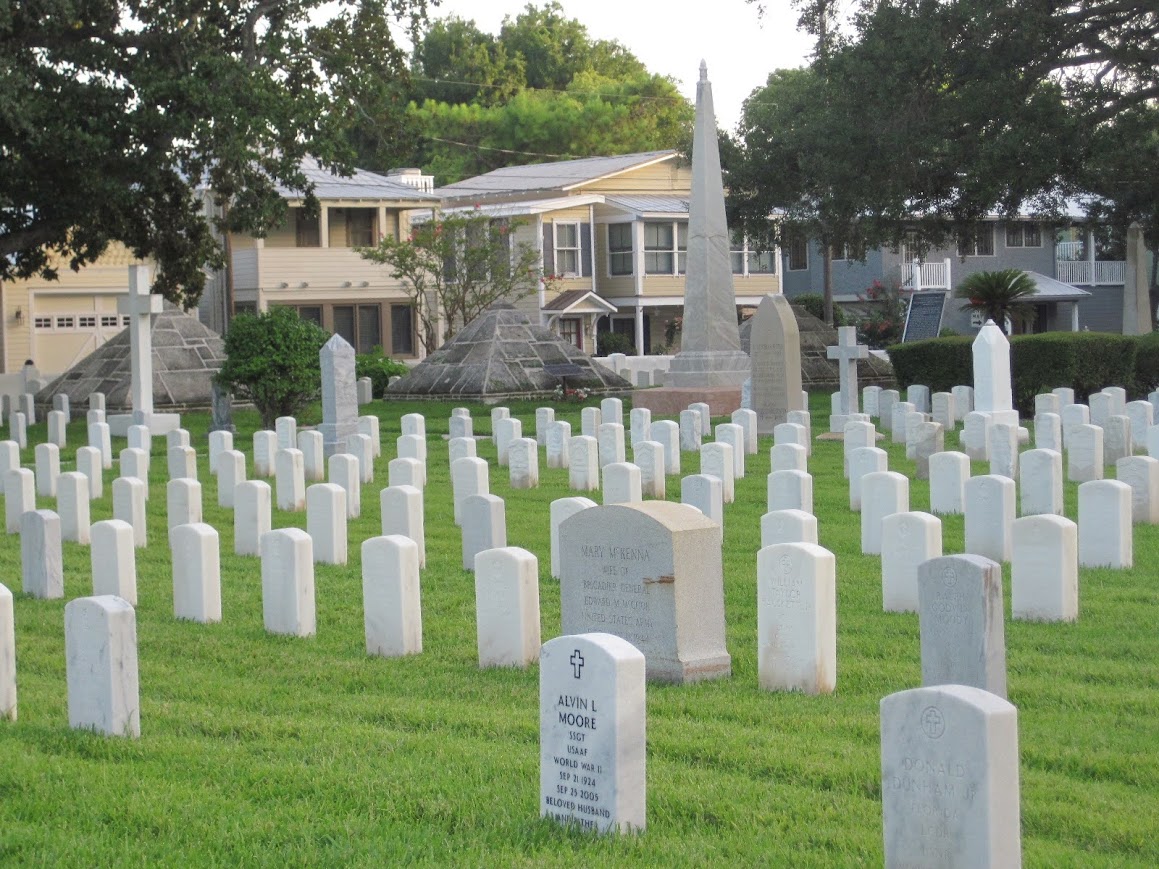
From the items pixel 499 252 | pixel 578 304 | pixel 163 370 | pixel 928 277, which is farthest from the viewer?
pixel 928 277

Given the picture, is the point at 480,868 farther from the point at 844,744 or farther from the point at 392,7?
the point at 392,7

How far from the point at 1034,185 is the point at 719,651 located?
64.8 feet

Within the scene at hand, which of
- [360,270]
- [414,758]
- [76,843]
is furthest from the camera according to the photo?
[360,270]

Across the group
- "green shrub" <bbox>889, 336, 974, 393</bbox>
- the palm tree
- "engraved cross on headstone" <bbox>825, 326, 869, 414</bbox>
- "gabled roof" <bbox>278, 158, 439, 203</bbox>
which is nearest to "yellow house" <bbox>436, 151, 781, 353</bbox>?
"gabled roof" <bbox>278, 158, 439, 203</bbox>

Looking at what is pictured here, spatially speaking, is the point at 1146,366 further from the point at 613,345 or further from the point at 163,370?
the point at 613,345

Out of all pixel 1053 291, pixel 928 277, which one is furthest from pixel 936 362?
pixel 1053 291

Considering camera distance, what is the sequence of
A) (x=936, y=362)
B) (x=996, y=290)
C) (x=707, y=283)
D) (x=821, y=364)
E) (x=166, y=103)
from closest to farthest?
(x=166, y=103)
(x=707, y=283)
(x=936, y=362)
(x=996, y=290)
(x=821, y=364)

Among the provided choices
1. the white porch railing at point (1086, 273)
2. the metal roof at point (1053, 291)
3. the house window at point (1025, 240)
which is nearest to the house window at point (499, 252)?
the metal roof at point (1053, 291)

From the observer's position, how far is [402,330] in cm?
4569

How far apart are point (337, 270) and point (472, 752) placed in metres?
38.7

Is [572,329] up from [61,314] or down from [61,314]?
down

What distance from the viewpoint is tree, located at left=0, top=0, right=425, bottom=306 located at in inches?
828

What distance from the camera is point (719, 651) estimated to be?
25.9ft

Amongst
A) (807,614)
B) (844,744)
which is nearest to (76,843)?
(844,744)
